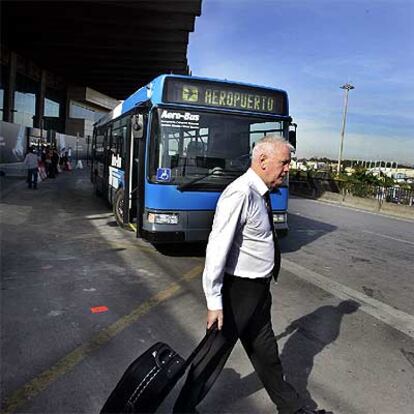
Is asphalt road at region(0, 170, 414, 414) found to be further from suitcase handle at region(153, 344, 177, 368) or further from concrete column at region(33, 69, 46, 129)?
concrete column at region(33, 69, 46, 129)

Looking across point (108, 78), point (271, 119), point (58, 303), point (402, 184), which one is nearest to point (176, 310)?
point (58, 303)

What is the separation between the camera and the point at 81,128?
50.3m

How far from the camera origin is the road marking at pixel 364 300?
523 centimetres

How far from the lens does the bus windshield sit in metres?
7.29

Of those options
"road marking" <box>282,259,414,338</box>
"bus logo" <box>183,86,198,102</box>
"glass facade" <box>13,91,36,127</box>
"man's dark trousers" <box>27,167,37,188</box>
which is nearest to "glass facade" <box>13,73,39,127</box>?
"glass facade" <box>13,91,36,127</box>

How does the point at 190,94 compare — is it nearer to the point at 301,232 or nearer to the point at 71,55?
the point at 301,232

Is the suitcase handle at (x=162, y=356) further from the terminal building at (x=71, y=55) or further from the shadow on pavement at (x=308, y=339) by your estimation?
the terminal building at (x=71, y=55)

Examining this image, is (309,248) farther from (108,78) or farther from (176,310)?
(108,78)

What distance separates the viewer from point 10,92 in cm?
3181

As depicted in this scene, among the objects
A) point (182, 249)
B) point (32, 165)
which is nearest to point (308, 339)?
point (182, 249)

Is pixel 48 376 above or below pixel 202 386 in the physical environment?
below

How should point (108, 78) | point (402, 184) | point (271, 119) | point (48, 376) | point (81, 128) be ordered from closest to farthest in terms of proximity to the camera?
1. point (48, 376)
2. point (271, 119)
3. point (402, 184)
4. point (108, 78)
5. point (81, 128)

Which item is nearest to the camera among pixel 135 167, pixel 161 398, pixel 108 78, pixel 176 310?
pixel 161 398

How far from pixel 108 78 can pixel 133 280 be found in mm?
42628
